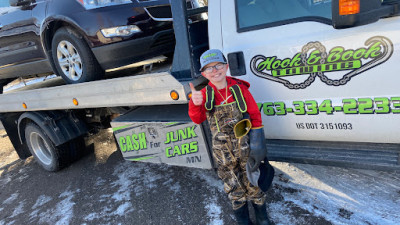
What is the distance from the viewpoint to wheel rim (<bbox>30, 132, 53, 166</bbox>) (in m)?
4.32

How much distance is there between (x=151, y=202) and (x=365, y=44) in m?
2.39

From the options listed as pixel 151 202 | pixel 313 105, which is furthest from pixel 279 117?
pixel 151 202

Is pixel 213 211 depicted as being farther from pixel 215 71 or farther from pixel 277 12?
pixel 277 12

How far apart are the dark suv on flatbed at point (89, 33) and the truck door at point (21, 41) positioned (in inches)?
0.4

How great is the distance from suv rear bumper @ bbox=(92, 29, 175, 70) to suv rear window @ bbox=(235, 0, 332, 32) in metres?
1.00

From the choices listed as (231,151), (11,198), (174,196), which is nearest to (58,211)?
(11,198)

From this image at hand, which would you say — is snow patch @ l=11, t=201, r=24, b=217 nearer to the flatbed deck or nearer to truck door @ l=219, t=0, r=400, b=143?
the flatbed deck

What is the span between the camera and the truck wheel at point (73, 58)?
2992 millimetres

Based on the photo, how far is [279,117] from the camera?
2.43 metres

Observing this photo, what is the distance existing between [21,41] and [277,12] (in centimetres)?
303

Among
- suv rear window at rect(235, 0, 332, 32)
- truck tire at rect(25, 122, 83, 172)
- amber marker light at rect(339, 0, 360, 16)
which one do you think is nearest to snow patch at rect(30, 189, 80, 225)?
truck tire at rect(25, 122, 83, 172)

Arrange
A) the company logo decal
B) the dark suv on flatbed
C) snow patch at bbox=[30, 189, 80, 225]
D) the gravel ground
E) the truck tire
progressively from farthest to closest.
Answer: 1. the truck tire
2. snow patch at bbox=[30, 189, 80, 225]
3. the dark suv on flatbed
4. the gravel ground
5. the company logo decal

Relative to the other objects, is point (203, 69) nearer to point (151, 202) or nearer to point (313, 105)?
point (313, 105)

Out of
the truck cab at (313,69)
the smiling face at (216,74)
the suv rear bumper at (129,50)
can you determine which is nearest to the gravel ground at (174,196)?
the truck cab at (313,69)
